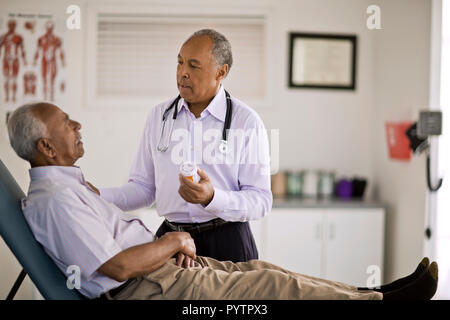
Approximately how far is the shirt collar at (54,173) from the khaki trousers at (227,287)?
15.6 inches

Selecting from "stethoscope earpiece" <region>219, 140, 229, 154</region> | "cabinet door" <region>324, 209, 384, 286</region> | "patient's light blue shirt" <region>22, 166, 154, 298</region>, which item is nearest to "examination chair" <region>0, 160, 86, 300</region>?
"patient's light blue shirt" <region>22, 166, 154, 298</region>

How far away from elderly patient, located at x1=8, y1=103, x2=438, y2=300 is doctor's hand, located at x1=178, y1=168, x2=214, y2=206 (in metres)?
0.13

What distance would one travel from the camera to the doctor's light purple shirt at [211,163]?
5.62 feet

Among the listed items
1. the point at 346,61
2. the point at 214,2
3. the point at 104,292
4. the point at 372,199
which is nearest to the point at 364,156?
the point at 372,199

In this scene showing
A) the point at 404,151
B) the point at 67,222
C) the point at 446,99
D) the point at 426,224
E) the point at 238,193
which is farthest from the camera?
the point at 404,151

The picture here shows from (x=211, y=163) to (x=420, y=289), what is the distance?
2.78 feet

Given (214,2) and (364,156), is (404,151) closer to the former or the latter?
(364,156)

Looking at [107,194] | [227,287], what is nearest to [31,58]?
[107,194]

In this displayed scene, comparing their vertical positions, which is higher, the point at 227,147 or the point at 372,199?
the point at 227,147

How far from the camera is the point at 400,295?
58.9 inches

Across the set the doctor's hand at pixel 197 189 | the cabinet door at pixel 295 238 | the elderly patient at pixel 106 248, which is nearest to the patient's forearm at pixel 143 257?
the elderly patient at pixel 106 248

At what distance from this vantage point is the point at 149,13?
2391mm

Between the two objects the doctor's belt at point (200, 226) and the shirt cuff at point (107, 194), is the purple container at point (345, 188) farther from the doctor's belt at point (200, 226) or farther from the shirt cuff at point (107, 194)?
the shirt cuff at point (107, 194)
